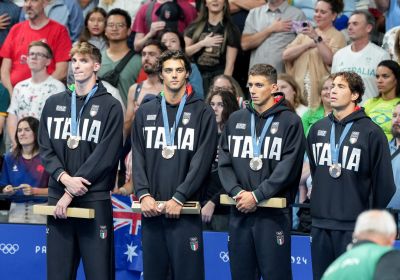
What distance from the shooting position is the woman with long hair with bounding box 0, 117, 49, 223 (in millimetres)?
13180

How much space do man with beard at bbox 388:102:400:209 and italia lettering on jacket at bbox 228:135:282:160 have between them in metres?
1.89

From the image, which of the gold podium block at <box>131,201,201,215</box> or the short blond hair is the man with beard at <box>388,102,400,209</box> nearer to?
the gold podium block at <box>131,201,201,215</box>

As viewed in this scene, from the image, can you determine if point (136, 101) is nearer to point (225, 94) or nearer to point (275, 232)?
point (225, 94)

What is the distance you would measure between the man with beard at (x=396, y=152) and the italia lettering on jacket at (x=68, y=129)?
3.33 metres

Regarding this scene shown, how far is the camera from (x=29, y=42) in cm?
1614

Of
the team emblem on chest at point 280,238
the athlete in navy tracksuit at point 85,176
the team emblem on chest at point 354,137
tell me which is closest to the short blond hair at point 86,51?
the athlete in navy tracksuit at point 85,176

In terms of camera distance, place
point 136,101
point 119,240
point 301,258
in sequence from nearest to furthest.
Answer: point 301,258 < point 119,240 < point 136,101

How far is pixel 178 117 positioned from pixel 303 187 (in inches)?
99.7

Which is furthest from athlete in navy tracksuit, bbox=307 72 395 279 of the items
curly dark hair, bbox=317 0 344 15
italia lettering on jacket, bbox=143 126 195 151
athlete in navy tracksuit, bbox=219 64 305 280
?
curly dark hair, bbox=317 0 344 15

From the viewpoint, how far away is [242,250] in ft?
36.6

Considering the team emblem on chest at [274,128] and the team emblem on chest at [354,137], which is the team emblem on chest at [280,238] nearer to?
the team emblem on chest at [274,128]

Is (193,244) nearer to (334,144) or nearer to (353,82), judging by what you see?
(334,144)

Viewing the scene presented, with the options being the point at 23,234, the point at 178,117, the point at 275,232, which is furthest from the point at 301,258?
the point at 23,234

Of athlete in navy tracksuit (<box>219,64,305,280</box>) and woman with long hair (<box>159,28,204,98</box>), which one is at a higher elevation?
woman with long hair (<box>159,28,204,98</box>)
